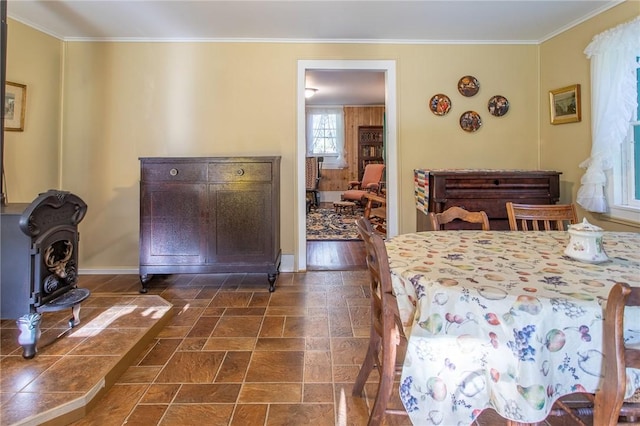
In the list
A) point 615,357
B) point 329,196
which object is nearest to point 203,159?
point 615,357

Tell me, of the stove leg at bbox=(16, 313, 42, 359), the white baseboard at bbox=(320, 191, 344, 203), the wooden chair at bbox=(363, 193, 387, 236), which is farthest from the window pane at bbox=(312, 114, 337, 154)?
the stove leg at bbox=(16, 313, 42, 359)

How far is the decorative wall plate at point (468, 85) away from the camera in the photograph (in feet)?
11.8

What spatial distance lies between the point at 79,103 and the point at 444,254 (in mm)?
3713

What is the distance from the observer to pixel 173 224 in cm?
309

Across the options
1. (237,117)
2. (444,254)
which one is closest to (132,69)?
(237,117)

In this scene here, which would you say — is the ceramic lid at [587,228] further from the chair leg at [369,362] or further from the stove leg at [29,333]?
the stove leg at [29,333]

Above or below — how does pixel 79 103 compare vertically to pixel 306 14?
below

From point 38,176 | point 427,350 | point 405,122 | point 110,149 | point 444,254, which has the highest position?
point 405,122

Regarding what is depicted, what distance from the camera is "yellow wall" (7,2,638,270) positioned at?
11.6 feet

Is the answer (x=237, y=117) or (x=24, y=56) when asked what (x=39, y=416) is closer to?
(x=237, y=117)

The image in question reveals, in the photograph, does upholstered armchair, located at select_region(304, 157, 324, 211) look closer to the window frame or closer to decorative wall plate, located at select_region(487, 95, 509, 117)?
the window frame

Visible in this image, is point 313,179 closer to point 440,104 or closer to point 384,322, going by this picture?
point 440,104

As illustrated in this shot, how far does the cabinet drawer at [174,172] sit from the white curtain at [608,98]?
309 cm

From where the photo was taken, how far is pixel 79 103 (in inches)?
138
